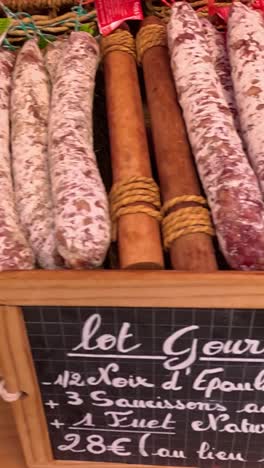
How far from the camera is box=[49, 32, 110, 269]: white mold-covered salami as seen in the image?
2.73 ft

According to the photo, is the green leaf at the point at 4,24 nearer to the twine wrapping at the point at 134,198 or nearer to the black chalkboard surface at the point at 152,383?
the twine wrapping at the point at 134,198

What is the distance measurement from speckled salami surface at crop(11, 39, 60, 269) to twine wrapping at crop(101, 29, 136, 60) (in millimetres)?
125

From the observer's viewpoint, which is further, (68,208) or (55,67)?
(55,67)

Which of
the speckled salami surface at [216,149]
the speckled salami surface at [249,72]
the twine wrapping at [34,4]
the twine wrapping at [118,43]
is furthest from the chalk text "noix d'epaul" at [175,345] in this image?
the twine wrapping at [34,4]

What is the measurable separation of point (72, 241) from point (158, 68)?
48 centimetres

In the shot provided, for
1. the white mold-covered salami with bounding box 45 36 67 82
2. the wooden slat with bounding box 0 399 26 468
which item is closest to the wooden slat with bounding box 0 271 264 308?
the wooden slat with bounding box 0 399 26 468

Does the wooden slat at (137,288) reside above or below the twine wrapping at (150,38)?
below

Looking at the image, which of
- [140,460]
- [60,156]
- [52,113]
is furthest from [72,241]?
[140,460]

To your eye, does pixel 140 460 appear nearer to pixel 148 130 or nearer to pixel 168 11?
pixel 148 130

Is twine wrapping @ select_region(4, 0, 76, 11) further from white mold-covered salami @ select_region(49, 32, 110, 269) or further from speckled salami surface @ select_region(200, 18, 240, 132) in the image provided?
speckled salami surface @ select_region(200, 18, 240, 132)

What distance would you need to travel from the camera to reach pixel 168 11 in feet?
4.29

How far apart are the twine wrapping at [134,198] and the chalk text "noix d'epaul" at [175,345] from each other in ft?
0.46

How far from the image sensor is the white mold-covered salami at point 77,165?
2.73ft

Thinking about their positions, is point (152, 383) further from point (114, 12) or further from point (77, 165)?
point (114, 12)
